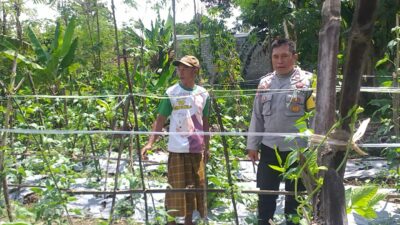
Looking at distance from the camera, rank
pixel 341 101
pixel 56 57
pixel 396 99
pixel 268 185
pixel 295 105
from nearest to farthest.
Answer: pixel 341 101
pixel 295 105
pixel 268 185
pixel 396 99
pixel 56 57

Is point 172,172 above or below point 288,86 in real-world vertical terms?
below

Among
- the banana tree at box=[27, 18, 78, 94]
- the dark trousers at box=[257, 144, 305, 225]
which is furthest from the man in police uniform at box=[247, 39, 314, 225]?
the banana tree at box=[27, 18, 78, 94]

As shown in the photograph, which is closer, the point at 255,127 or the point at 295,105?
the point at 295,105

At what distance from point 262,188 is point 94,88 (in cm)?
530

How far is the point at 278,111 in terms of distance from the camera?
2588mm

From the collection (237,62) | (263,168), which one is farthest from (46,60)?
(237,62)

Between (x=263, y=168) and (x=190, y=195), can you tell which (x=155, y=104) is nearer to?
(x=190, y=195)

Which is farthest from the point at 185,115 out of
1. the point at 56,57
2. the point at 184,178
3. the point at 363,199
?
the point at 56,57

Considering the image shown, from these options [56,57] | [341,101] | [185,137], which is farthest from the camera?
[56,57]

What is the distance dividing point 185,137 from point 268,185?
580 millimetres

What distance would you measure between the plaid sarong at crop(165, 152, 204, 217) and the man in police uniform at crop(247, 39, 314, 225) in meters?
0.44

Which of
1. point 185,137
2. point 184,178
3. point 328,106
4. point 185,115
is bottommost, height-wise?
point 184,178

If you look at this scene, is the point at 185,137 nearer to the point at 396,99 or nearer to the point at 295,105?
the point at 295,105

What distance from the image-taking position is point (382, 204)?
3.91 m
